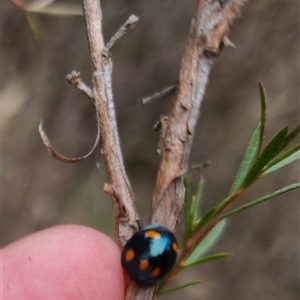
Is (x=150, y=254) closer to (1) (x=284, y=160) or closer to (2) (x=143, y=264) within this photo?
(2) (x=143, y=264)

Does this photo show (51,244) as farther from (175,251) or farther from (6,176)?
(6,176)

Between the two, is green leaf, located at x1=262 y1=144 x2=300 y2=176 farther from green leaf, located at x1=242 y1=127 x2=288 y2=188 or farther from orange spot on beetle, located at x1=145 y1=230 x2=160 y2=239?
orange spot on beetle, located at x1=145 y1=230 x2=160 y2=239

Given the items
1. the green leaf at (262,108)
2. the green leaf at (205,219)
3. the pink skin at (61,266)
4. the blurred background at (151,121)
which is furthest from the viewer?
the blurred background at (151,121)

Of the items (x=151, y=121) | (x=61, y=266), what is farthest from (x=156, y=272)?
(x=151, y=121)

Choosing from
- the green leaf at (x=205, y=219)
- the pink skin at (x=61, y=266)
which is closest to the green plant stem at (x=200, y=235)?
the green leaf at (x=205, y=219)

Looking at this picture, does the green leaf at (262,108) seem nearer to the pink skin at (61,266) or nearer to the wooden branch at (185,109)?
the wooden branch at (185,109)

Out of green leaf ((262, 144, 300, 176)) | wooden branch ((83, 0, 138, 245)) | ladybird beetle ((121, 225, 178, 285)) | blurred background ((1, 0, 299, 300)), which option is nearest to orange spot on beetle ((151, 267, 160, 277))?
ladybird beetle ((121, 225, 178, 285))
